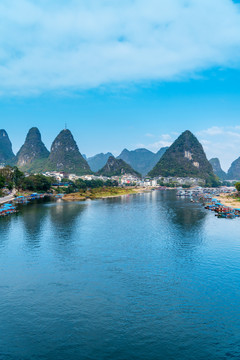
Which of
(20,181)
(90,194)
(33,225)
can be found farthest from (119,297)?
(20,181)

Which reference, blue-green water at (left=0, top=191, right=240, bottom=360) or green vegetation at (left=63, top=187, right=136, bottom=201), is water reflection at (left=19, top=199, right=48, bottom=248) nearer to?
blue-green water at (left=0, top=191, right=240, bottom=360)

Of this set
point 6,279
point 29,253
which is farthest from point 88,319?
point 29,253

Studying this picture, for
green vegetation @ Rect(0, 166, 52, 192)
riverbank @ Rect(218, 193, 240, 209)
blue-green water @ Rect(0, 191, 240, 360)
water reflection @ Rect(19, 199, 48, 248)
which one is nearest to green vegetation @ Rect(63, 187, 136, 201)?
green vegetation @ Rect(0, 166, 52, 192)

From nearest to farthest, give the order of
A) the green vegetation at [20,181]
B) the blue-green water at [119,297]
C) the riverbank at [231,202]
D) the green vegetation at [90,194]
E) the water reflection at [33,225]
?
the blue-green water at [119,297] < the water reflection at [33,225] < the riverbank at [231,202] < the green vegetation at [90,194] < the green vegetation at [20,181]

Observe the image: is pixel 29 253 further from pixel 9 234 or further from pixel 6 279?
pixel 9 234

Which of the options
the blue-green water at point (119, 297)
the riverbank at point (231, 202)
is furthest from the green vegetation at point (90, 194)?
the blue-green water at point (119, 297)

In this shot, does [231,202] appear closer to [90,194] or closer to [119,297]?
[90,194]

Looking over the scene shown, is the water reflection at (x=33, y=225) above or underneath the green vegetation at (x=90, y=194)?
underneath

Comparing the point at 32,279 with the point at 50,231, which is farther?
the point at 50,231

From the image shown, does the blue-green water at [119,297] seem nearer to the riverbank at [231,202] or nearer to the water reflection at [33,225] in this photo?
the water reflection at [33,225]
